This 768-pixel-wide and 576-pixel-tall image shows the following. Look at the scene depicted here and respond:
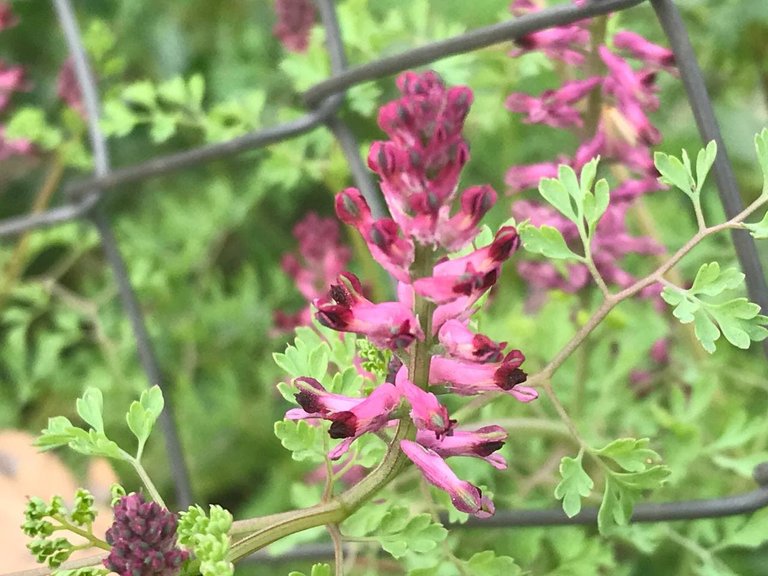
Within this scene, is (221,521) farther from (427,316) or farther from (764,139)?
(764,139)

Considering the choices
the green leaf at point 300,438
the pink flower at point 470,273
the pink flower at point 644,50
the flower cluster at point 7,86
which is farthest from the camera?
the flower cluster at point 7,86

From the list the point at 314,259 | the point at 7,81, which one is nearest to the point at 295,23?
the point at 314,259

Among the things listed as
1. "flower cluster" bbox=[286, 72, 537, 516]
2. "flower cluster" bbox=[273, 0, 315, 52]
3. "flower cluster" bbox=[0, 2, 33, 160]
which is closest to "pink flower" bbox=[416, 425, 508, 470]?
"flower cluster" bbox=[286, 72, 537, 516]

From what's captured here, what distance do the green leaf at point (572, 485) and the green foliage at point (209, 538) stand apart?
7.0 inches

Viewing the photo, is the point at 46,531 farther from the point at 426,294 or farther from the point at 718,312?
the point at 718,312

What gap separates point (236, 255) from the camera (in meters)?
1.52

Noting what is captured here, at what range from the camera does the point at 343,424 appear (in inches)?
16.1

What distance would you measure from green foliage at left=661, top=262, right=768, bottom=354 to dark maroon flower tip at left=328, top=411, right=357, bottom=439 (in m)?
0.18

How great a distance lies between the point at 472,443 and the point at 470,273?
0.10 meters

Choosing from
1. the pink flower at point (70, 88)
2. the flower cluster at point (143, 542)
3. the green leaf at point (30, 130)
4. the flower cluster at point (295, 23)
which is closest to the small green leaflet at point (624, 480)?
the flower cluster at point (143, 542)

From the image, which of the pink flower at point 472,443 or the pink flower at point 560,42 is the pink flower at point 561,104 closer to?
the pink flower at point 560,42

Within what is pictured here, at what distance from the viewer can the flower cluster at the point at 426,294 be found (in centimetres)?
37

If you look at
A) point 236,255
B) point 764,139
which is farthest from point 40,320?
point 764,139

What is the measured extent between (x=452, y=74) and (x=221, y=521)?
1.43 feet
